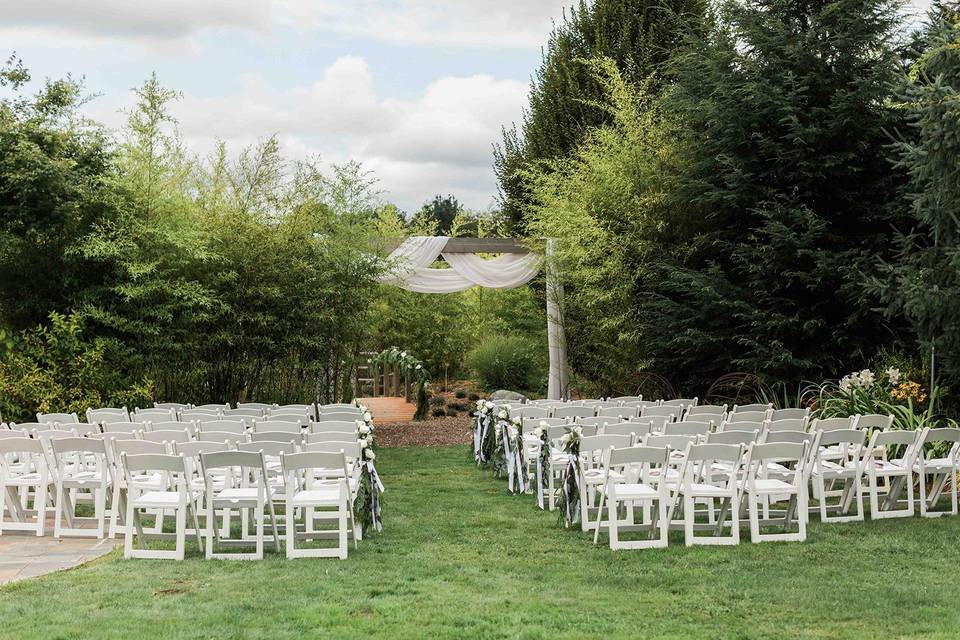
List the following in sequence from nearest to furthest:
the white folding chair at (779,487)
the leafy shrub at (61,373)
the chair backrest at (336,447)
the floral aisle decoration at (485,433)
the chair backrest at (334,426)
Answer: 1. the white folding chair at (779,487)
2. the chair backrest at (336,447)
3. the chair backrest at (334,426)
4. the floral aisle decoration at (485,433)
5. the leafy shrub at (61,373)

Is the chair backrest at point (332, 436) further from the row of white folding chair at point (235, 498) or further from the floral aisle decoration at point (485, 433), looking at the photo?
the floral aisle decoration at point (485, 433)

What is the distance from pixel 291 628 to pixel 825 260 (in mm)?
10973

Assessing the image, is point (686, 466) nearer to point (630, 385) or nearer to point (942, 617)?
point (942, 617)

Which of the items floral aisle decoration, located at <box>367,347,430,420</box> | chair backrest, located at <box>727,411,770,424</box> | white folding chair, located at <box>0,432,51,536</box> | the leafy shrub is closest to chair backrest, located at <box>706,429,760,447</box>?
chair backrest, located at <box>727,411,770,424</box>

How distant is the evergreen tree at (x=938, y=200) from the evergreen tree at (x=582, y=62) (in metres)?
10.5

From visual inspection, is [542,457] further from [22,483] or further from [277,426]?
[22,483]

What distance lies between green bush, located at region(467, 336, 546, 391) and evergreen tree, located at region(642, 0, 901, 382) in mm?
5739

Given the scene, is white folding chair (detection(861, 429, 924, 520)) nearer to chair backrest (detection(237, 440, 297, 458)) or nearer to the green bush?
chair backrest (detection(237, 440, 297, 458))

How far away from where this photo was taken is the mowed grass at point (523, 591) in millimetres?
4902

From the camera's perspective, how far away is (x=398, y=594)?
5.59 meters

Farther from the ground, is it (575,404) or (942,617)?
(575,404)

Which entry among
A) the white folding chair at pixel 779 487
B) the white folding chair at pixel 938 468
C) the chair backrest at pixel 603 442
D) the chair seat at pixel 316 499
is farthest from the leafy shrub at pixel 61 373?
the white folding chair at pixel 938 468

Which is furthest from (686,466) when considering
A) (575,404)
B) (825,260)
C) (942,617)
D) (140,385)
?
(140,385)

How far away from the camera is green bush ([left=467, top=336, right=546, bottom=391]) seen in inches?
819
